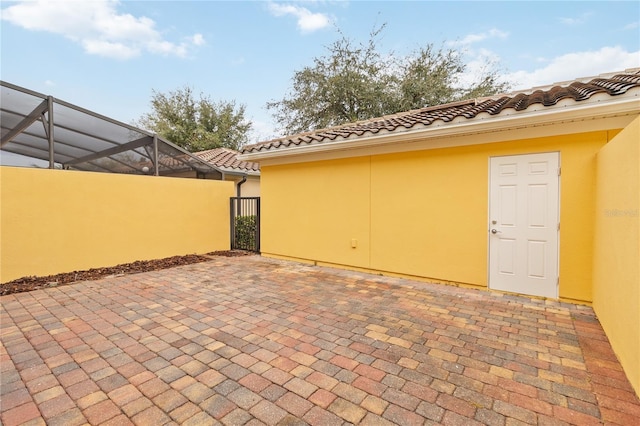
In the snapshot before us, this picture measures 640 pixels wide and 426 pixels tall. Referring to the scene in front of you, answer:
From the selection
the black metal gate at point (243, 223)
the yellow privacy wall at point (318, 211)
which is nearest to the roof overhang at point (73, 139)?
the black metal gate at point (243, 223)

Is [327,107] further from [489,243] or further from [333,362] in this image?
[333,362]

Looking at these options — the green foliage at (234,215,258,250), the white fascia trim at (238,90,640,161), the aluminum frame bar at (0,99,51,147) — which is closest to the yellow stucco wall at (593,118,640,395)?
the white fascia trim at (238,90,640,161)

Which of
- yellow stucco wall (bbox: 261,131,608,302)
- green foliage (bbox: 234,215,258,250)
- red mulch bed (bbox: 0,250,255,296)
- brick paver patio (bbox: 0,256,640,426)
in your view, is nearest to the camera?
brick paver patio (bbox: 0,256,640,426)

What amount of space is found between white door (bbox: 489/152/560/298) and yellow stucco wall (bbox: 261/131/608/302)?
0.12 meters

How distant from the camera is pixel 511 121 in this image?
14.9 ft

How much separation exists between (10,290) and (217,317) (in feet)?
14.1

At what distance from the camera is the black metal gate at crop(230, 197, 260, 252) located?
Result: 973cm

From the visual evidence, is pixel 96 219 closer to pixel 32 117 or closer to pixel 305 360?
pixel 32 117

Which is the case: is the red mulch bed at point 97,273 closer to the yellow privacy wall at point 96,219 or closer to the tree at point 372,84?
the yellow privacy wall at point 96,219

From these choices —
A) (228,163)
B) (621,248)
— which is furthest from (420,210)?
(228,163)

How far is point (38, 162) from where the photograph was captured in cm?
610

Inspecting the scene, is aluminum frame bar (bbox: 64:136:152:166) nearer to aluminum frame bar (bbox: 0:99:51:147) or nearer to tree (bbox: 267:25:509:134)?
aluminum frame bar (bbox: 0:99:51:147)

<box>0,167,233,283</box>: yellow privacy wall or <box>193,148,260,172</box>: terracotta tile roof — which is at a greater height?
<box>193,148,260,172</box>: terracotta tile roof

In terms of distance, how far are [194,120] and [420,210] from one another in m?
21.1
